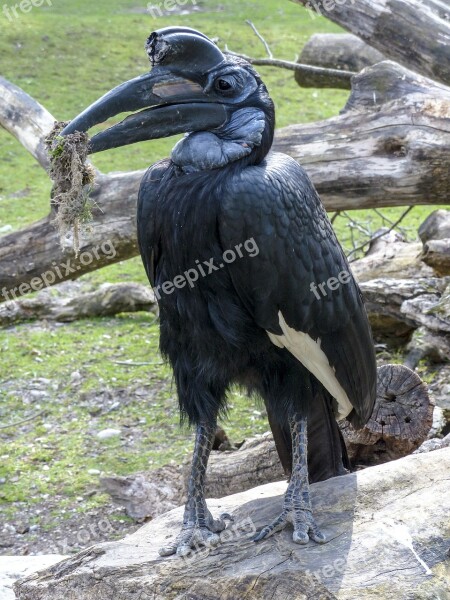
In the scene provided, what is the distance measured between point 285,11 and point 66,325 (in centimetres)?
930

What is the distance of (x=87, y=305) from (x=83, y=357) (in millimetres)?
685

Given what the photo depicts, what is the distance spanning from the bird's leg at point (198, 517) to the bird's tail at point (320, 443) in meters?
0.30

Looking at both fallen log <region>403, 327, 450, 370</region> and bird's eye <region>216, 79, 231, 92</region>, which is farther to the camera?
fallen log <region>403, 327, 450, 370</region>

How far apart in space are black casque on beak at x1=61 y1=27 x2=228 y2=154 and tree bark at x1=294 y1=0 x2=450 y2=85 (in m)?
3.04

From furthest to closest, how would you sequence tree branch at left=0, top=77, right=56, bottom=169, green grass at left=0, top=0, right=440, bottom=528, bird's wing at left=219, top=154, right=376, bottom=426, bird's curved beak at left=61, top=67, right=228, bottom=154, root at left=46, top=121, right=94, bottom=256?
1. tree branch at left=0, top=77, right=56, bottom=169
2. green grass at left=0, top=0, right=440, bottom=528
3. root at left=46, top=121, right=94, bottom=256
4. bird's curved beak at left=61, top=67, right=228, bottom=154
5. bird's wing at left=219, top=154, right=376, bottom=426

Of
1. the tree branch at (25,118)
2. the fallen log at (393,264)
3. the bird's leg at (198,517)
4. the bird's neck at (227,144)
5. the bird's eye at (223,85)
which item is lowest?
the fallen log at (393,264)

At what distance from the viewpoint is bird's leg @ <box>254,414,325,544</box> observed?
3.77 metres

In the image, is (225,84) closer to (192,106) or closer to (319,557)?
(192,106)

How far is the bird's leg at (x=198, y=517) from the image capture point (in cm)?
384

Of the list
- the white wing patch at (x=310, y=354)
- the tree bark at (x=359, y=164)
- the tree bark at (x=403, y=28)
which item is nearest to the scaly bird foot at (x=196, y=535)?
the white wing patch at (x=310, y=354)

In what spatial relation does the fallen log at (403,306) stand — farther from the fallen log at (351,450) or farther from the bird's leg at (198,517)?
the bird's leg at (198,517)

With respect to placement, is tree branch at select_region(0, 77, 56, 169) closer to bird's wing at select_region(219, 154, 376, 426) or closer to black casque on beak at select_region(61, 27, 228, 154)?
black casque on beak at select_region(61, 27, 228, 154)

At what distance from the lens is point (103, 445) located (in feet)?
19.7

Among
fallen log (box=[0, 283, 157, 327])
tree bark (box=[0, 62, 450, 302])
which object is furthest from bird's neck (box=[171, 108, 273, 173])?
fallen log (box=[0, 283, 157, 327])
